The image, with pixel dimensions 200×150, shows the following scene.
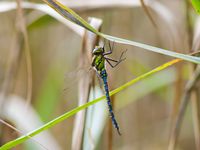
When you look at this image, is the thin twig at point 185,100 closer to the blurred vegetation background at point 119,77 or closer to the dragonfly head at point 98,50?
the dragonfly head at point 98,50

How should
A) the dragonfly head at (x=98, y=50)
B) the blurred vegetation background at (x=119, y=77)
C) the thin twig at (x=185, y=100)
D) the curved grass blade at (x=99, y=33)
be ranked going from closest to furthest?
the curved grass blade at (x=99, y=33), the dragonfly head at (x=98, y=50), the thin twig at (x=185, y=100), the blurred vegetation background at (x=119, y=77)

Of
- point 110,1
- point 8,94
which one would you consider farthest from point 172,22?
point 8,94

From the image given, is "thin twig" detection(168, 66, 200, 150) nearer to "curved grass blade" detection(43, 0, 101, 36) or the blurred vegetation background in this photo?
the blurred vegetation background

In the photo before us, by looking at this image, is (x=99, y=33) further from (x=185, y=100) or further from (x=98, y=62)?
(x=185, y=100)

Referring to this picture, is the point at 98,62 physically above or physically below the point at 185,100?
above

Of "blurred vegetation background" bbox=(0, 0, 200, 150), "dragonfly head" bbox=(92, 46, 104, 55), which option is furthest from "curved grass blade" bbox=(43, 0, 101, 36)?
"blurred vegetation background" bbox=(0, 0, 200, 150)

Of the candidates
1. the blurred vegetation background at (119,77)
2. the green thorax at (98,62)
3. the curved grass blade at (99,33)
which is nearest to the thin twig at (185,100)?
the green thorax at (98,62)

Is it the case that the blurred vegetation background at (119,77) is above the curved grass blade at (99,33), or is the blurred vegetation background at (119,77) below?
below

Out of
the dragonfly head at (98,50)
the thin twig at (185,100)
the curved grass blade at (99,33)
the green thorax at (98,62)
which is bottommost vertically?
the thin twig at (185,100)

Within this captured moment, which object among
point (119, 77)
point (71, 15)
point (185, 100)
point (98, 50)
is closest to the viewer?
point (71, 15)

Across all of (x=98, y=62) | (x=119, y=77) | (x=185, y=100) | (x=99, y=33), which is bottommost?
(x=119, y=77)

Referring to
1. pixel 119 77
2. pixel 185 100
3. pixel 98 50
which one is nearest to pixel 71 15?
pixel 98 50
